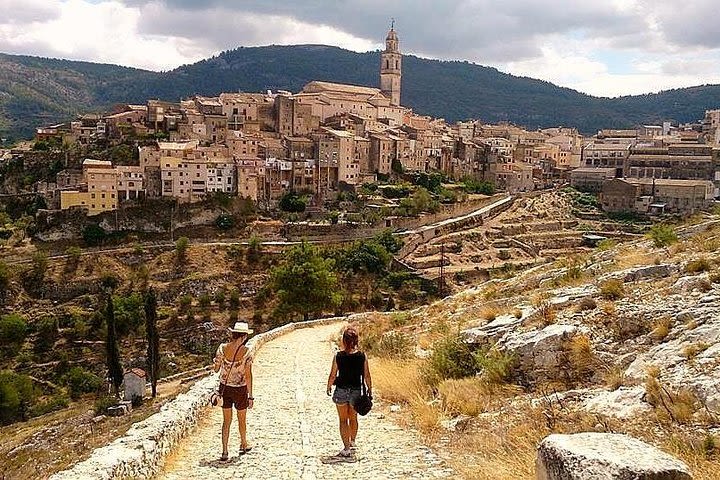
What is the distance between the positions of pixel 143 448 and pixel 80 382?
31.5 m

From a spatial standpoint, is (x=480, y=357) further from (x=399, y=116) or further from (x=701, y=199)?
(x=399, y=116)

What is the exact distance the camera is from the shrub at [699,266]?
839 centimetres

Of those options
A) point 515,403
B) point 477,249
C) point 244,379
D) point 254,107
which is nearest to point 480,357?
point 515,403

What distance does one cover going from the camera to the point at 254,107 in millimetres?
60844

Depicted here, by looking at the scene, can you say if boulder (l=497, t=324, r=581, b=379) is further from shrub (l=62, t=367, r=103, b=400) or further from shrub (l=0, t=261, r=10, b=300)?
shrub (l=0, t=261, r=10, b=300)

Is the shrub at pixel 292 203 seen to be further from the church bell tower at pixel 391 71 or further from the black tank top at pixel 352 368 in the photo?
the black tank top at pixel 352 368

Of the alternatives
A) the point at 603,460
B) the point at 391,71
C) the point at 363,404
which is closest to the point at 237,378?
the point at 363,404

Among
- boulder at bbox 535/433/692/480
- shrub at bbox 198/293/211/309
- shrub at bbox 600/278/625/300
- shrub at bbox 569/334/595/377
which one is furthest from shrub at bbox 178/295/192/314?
boulder at bbox 535/433/692/480

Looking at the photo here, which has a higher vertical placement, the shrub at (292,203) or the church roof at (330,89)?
the church roof at (330,89)

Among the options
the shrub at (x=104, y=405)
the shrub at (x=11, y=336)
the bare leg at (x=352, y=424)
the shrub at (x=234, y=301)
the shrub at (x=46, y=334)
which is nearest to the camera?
the bare leg at (x=352, y=424)

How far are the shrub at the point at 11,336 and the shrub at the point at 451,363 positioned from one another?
3597cm

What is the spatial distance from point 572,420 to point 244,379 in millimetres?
3112

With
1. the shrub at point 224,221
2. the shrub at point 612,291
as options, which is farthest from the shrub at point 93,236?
the shrub at point 612,291

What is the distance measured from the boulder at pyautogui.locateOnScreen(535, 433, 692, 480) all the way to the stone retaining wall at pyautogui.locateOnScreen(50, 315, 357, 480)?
11.4ft
